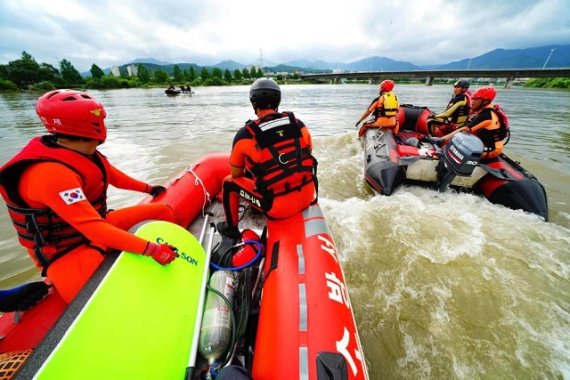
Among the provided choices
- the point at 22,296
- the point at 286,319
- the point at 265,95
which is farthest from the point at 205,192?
the point at 286,319

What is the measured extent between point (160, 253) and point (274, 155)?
1122 millimetres

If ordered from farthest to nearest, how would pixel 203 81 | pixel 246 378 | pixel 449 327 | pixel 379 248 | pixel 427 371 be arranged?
pixel 203 81 < pixel 379 248 < pixel 449 327 < pixel 427 371 < pixel 246 378

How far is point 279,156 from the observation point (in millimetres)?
2094

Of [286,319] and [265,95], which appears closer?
[286,319]

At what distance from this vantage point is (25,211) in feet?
4.64

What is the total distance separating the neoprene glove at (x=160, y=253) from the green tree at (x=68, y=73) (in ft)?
211

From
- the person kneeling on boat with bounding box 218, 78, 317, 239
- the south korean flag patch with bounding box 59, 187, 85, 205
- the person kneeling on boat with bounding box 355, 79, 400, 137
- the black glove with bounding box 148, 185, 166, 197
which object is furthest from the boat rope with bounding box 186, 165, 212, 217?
the person kneeling on boat with bounding box 355, 79, 400, 137

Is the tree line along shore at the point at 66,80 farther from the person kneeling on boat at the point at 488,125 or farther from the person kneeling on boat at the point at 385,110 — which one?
the person kneeling on boat at the point at 488,125

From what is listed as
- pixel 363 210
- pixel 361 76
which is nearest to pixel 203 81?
pixel 361 76

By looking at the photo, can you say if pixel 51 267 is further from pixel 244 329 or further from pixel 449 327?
pixel 449 327

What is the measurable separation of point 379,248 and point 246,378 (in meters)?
2.15

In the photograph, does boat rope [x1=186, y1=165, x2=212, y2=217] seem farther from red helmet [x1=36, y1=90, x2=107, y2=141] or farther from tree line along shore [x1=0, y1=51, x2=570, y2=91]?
tree line along shore [x1=0, y1=51, x2=570, y2=91]

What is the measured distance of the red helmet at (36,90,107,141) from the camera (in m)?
1.38

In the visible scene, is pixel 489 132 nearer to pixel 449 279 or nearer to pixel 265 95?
pixel 449 279
